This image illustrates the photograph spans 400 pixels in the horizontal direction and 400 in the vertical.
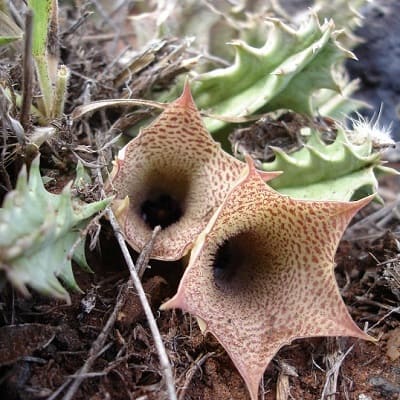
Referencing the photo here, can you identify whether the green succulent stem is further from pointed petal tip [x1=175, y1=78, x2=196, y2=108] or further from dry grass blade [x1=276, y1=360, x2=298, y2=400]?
dry grass blade [x1=276, y1=360, x2=298, y2=400]

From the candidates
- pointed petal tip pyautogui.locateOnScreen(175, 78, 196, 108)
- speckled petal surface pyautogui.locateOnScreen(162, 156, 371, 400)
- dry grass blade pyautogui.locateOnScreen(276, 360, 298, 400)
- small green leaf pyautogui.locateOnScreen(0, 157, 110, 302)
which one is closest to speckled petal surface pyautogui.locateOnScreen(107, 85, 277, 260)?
pointed petal tip pyautogui.locateOnScreen(175, 78, 196, 108)

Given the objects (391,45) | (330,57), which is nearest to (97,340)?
(330,57)

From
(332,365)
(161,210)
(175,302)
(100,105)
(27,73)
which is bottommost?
(332,365)

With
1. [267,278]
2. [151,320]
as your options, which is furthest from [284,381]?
[151,320]

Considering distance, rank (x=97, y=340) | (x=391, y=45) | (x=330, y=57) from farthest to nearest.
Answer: (x=391, y=45) → (x=330, y=57) → (x=97, y=340)

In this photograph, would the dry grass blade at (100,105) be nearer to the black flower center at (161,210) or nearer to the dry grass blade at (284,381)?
the black flower center at (161,210)

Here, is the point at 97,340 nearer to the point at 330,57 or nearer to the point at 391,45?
the point at 330,57

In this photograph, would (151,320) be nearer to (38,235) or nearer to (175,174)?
(38,235)
